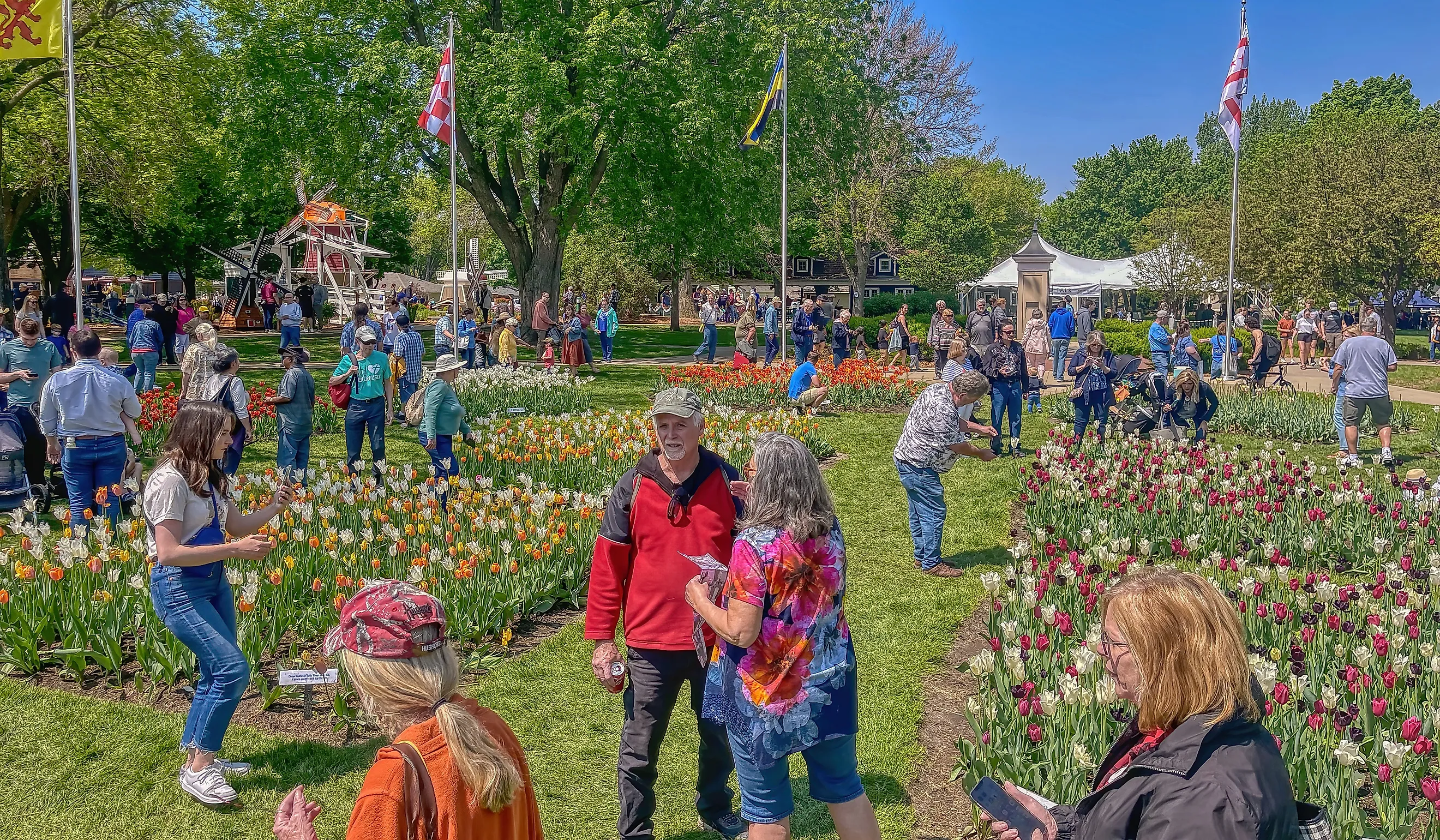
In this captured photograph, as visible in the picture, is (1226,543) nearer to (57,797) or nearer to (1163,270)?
(57,797)

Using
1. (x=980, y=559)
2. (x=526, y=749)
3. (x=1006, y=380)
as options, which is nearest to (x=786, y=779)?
(x=526, y=749)

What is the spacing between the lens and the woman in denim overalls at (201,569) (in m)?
4.58

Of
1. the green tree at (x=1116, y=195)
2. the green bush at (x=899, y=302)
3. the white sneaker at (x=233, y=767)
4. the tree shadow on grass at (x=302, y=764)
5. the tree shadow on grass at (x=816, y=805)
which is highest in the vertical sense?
the green tree at (x=1116, y=195)

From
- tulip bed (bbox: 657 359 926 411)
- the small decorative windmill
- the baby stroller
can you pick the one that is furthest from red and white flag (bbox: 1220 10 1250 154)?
the small decorative windmill

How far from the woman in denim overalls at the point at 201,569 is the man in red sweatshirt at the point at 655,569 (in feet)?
4.89

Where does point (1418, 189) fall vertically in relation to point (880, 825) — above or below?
above

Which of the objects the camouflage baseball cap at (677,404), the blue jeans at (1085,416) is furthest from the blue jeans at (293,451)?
the blue jeans at (1085,416)

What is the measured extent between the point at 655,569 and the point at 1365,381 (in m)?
10.8

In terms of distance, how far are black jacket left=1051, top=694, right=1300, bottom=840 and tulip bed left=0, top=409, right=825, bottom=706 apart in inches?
182

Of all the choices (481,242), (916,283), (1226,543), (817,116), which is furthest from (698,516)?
(481,242)

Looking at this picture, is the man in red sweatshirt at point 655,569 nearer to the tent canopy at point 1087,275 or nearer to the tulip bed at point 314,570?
the tulip bed at point 314,570

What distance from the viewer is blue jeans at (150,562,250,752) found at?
185 inches

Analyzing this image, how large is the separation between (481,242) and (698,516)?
63.9 metres

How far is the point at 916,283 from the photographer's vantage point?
2034 inches
